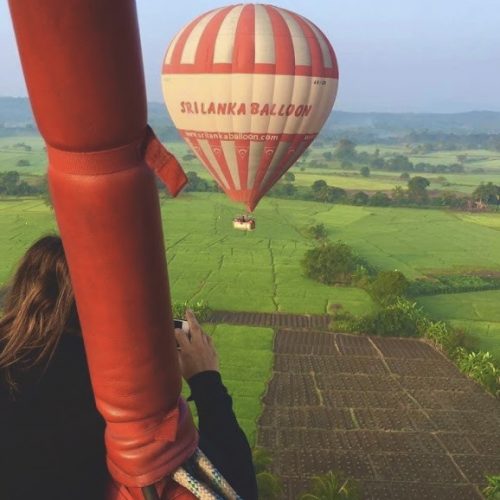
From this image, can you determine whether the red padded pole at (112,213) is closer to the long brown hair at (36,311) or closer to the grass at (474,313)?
the long brown hair at (36,311)

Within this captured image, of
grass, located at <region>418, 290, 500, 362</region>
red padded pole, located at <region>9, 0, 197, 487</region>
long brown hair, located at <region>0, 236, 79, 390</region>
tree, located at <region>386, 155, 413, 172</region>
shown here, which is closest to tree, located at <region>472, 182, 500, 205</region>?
grass, located at <region>418, 290, 500, 362</region>

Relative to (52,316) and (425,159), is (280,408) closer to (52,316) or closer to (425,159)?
(52,316)

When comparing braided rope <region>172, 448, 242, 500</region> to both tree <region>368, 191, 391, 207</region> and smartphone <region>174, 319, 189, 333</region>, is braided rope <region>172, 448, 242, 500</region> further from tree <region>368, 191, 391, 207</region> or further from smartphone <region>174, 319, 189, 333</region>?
tree <region>368, 191, 391, 207</region>

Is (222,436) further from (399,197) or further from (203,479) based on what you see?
(399,197)

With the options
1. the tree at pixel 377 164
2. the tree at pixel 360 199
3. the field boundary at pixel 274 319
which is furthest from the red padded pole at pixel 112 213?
the tree at pixel 377 164

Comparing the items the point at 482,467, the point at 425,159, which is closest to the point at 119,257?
the point at 482,467

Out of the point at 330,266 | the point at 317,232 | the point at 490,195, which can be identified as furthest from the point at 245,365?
the point at 490,195
